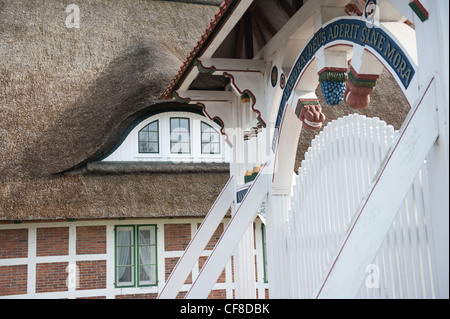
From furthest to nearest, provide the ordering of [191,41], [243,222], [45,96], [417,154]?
[191,41], [45,96], [243,222], [417,154]

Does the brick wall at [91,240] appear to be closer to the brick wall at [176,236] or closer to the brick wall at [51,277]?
the brick wall at [51,277]

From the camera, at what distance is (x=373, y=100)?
1123 cm

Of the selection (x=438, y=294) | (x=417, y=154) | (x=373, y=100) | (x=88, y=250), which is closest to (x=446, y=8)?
(x=417, y=154)

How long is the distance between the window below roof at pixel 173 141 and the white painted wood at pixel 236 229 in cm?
471

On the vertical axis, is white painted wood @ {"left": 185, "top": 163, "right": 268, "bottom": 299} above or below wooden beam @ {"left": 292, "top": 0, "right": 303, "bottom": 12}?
below

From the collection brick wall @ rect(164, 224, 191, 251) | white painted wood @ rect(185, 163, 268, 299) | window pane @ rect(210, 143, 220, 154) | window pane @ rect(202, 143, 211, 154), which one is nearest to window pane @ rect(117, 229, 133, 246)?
brick wall @ rect(164, 224, 191, 251)

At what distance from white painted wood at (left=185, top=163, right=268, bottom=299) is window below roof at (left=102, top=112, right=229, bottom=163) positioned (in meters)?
4.71

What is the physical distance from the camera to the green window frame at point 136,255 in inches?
387

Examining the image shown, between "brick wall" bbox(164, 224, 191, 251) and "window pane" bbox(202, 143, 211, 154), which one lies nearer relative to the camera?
"brick wall" bbox(164, 224, 191, 251)

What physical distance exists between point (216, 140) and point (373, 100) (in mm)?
3369

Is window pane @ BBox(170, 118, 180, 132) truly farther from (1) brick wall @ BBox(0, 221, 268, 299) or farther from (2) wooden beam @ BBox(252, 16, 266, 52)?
(2) wooden beam @ BBox(252, 16, 266, 52)

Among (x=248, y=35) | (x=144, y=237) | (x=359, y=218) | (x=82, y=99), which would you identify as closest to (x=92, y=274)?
(x=144, y=237)

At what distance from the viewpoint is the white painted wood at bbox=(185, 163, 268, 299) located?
5.52m
